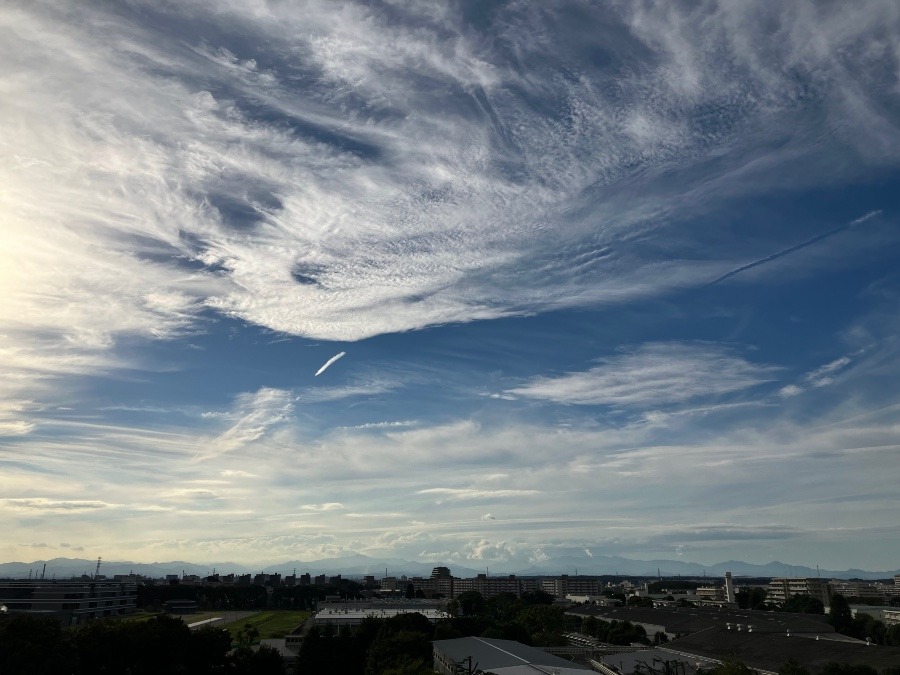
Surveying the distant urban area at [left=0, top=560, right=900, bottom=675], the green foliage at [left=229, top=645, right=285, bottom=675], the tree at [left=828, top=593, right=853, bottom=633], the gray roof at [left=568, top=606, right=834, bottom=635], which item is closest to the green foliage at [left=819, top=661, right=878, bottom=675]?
the distant urban area at [left=0, top=560, right=900, bottom=675]

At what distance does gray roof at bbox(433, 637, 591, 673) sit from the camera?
53719mm

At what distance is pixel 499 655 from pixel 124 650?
33.1m

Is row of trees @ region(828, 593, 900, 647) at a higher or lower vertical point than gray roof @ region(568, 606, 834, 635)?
lower

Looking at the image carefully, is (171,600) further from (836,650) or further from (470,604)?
(836,650)

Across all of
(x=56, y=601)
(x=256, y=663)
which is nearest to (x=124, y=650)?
(x=256, y=663)

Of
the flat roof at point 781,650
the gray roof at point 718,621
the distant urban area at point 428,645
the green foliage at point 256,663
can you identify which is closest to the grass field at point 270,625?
the distant urban area at point 428,645

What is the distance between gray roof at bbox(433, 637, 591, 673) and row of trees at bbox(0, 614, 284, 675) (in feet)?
61.0

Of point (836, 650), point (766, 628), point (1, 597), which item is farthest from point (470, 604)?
point (836, 650)

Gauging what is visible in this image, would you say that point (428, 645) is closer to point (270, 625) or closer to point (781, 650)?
point (781, 650)

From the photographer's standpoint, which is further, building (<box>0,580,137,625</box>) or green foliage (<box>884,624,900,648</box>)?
building (<box>0,580,137,625</box>)

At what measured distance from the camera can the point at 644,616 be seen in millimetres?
126688

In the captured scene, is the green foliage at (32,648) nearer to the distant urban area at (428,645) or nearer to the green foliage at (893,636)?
the distant urban area at (428,645)

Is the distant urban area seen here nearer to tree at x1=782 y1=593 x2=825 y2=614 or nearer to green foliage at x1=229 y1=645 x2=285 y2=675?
green foliage at x1=229 y1=645 x2=285 y2=675

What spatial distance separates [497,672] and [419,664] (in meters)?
6.23
